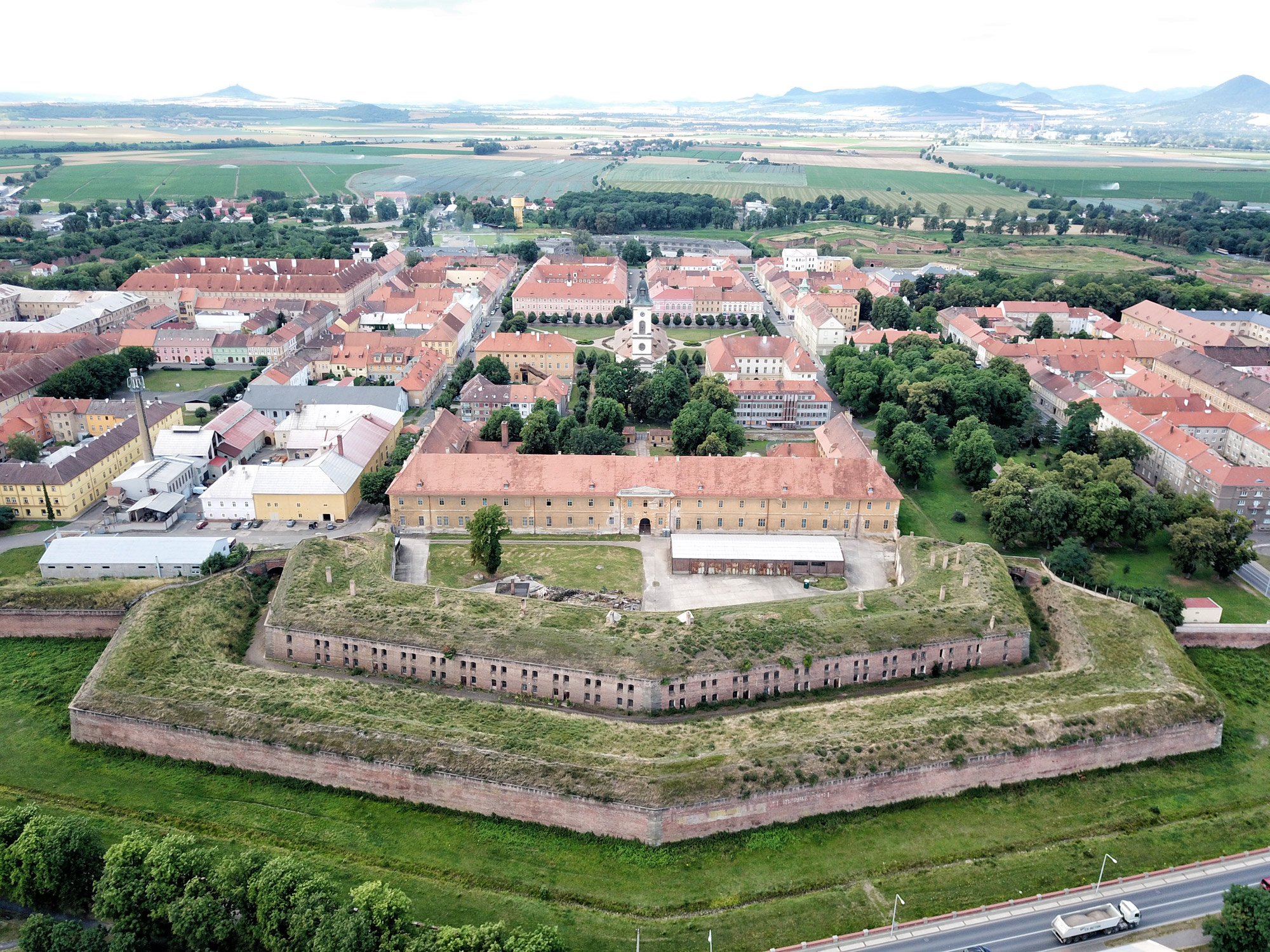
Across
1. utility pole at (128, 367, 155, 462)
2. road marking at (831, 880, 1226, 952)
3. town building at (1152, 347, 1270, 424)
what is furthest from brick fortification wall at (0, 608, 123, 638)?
town building at (1152, 347, 1270, 424)

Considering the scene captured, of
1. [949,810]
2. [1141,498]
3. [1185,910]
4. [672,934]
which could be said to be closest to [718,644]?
[949,810]

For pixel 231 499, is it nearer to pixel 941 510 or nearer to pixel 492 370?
pixel 492 370

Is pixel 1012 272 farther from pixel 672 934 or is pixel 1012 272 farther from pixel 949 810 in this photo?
pixel 672 934

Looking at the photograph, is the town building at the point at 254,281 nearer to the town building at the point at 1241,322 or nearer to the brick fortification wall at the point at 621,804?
the brick fortification wall at the point at 621,804

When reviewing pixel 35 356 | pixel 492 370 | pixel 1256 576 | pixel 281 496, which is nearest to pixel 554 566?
pixel 281 496

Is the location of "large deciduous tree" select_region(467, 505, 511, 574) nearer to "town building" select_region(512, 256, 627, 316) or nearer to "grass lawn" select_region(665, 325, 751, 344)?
"grass lawn" select_region(665, 325, 751, 344)

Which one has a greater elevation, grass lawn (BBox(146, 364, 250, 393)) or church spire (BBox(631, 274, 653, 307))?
church spire (BBox(631, 274, 653, 307))

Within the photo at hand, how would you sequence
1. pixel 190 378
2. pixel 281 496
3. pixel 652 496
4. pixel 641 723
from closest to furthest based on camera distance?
1. pixel 641 723
2. pixel 652 496
3. pixel 281 496
4. pixel 190 378
